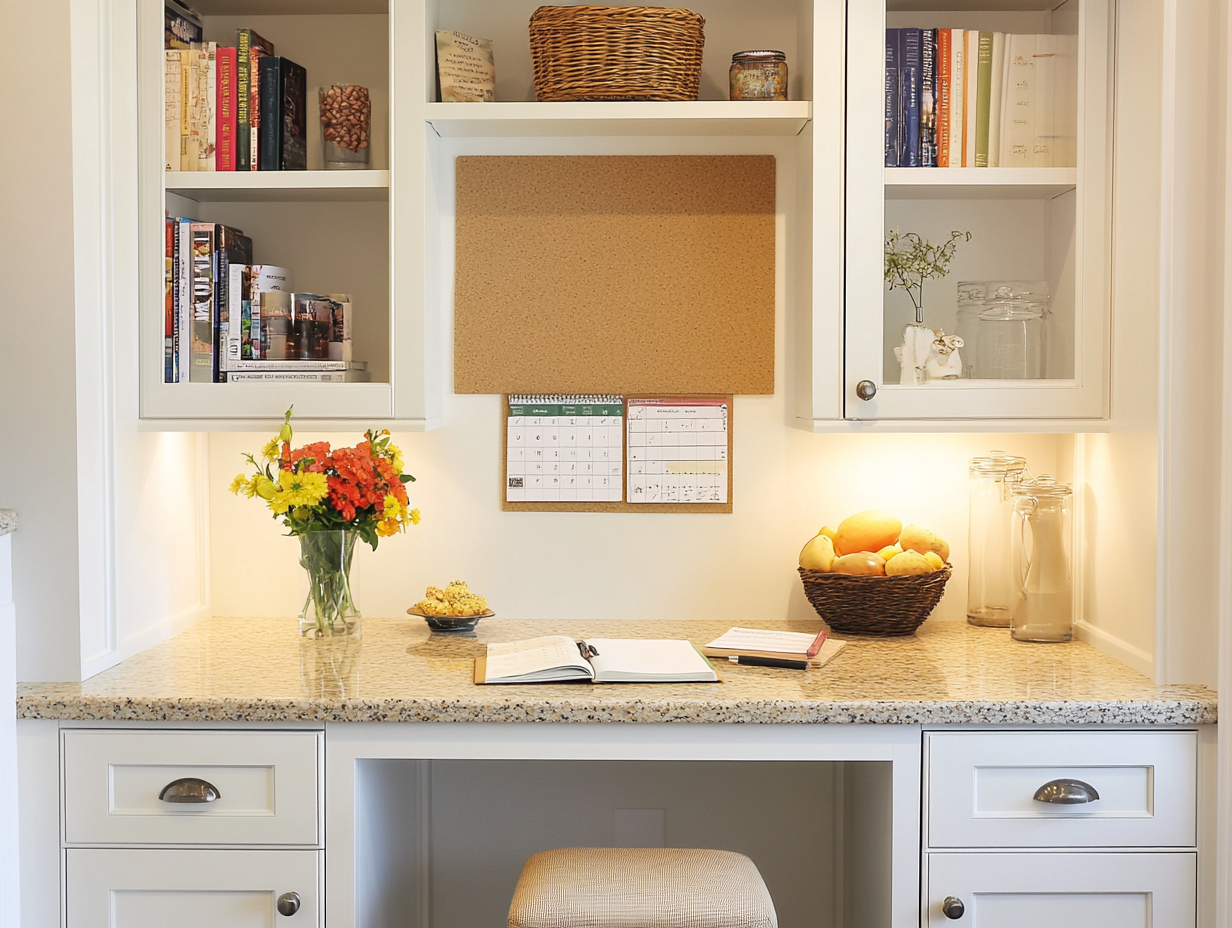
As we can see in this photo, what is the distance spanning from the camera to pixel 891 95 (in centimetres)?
181

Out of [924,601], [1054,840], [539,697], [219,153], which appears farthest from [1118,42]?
[219,153]

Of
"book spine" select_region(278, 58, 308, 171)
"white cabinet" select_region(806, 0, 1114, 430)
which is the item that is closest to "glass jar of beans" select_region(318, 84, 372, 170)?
"book spine" select_region(278, 58, 308, 171)

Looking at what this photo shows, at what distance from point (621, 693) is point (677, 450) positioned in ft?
2.17

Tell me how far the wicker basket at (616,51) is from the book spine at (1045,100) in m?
0.61

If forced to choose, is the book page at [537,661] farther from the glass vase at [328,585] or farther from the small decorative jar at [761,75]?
the small decorative jar at [761,75]

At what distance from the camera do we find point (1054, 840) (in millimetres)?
1564

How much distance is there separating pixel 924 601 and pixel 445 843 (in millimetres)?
1133

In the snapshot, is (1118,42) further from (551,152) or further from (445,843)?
(445,843)

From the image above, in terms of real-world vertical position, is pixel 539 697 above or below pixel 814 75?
below

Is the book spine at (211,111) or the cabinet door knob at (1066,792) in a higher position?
the book spine at (211,111)

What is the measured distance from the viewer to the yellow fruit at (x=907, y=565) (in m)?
1.92

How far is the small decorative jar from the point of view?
190cm

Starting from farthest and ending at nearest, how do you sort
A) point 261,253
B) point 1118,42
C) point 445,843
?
point 445,843, point 261,253, point 1118,42

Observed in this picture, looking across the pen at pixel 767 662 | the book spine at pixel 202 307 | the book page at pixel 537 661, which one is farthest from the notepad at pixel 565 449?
the book spine at pixel 202 307
